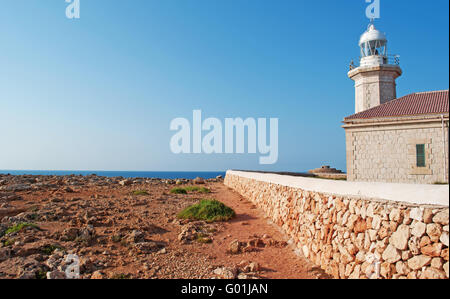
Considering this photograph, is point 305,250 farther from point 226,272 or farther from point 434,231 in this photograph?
point 434,231

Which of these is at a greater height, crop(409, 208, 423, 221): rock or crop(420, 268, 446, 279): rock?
crop(409, 208, 423, 221): rock

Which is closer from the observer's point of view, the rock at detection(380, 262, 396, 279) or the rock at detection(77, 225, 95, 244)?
the rock at detection(380, 262, 396, 279)

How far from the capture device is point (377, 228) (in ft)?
14.4

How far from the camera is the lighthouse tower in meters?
20.5

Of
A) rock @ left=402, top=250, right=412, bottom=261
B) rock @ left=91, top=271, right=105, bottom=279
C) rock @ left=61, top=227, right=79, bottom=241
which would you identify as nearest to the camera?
rock @ left=402, top=250, right=412, bottom=261

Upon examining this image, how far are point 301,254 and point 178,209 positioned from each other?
654 centimetres

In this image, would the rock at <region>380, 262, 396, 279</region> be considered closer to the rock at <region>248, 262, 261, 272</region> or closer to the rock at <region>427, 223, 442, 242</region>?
the rock at <region>427, 223, 442, 242</region>

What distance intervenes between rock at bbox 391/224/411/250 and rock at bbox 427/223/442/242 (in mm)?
300

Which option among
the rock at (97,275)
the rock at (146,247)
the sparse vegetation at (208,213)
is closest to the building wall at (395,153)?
the sparse vegetation at (208,213)

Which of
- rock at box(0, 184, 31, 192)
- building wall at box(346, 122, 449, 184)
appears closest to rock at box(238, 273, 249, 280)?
building wall at box(346, 122, 449, 184)

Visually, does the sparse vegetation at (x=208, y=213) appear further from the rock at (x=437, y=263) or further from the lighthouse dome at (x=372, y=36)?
the lighthouse dome at (x=372, y=36)

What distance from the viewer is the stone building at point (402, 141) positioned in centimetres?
1429

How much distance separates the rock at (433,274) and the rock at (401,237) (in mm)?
392
